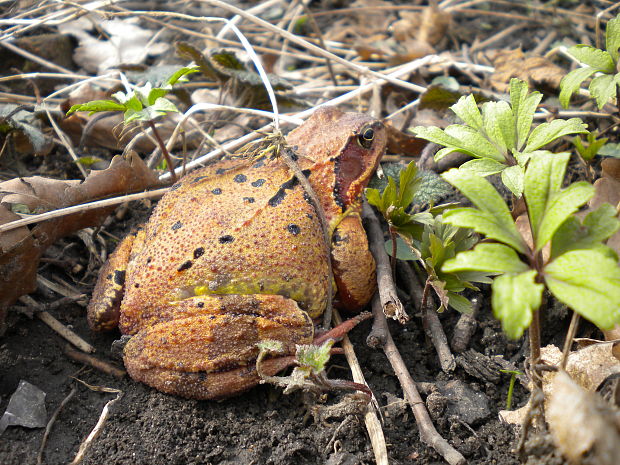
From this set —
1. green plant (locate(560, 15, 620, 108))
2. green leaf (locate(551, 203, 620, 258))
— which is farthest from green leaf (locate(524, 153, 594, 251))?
green plant (locate(560, 15, 620, 108))

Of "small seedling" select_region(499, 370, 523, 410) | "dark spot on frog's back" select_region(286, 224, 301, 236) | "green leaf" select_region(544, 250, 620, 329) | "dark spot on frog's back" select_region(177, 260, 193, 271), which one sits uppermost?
"green leaf" select_region(544, 250, 620, 329)

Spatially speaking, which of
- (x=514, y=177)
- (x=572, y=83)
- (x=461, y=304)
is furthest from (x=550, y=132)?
(x=461, y=304)

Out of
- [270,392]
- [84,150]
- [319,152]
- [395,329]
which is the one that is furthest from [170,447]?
[84,150]

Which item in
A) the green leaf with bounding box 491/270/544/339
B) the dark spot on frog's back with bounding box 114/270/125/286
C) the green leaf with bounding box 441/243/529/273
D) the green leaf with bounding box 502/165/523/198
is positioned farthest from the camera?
the dark spot on frog's back with bounding box 114/270/125/286

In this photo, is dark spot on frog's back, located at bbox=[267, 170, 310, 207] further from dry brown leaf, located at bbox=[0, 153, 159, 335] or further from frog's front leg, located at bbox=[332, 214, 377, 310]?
dry brown leaf, located at bbox=[0, 153, 159, 335]

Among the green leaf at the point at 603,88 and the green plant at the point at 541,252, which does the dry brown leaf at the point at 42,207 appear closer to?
the green plant at the point at 541,252

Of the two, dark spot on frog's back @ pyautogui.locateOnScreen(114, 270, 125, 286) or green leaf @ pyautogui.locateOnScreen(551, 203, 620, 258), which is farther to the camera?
dark spot on frog's back @ pyautogui.locateOnScreen(114, 270, 125, 286)

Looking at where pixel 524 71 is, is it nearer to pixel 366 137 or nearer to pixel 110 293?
pixel 366 137
